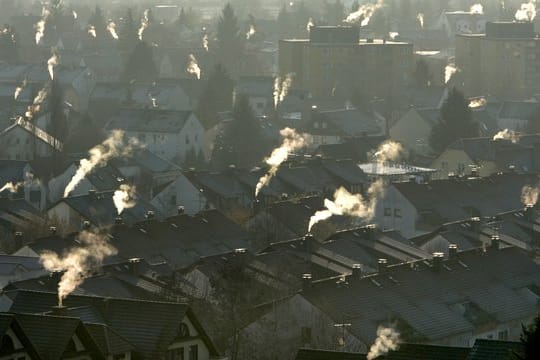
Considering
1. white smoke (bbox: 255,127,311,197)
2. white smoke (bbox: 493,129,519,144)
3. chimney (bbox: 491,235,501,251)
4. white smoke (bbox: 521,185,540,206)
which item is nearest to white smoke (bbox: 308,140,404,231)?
white smoke (bbox: 255,127,311,197)

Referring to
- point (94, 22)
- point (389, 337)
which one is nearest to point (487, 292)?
point (389, 337)

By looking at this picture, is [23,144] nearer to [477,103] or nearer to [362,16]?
[477,103]

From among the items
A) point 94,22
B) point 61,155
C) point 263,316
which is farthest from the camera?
point 94,22

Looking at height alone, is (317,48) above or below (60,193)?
above

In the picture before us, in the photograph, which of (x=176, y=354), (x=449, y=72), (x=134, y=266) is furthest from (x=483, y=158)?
(x=176, y=354)

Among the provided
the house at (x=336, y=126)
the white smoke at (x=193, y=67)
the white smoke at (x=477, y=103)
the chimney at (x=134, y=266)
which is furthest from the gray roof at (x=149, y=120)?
the chimney at (x=134, y=266)

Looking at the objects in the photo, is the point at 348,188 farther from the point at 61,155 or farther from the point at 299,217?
the point at 61,155

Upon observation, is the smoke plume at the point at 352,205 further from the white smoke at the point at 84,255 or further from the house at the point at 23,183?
the house at the point at 23,183
